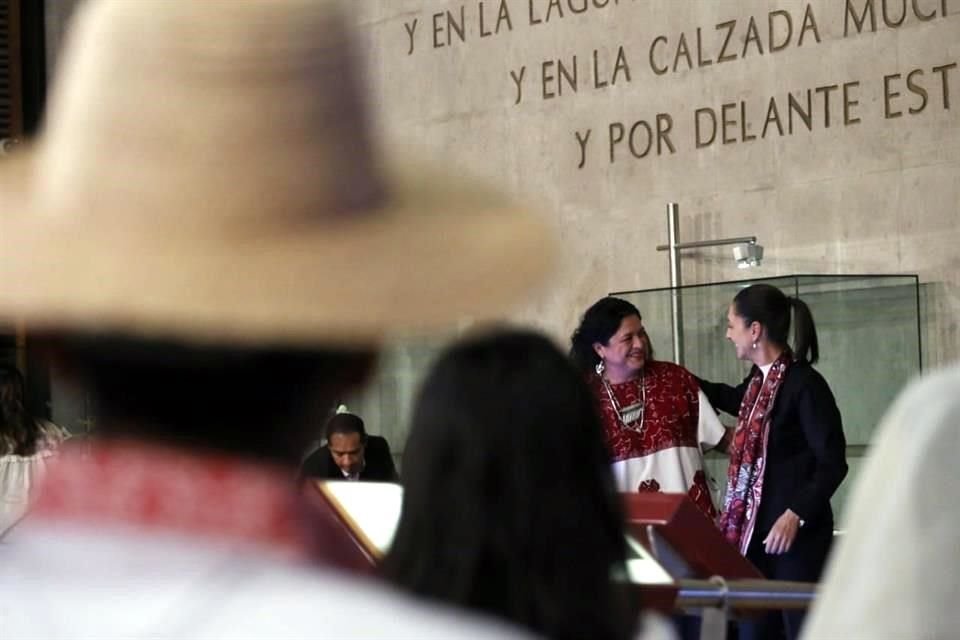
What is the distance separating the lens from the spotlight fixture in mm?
10047

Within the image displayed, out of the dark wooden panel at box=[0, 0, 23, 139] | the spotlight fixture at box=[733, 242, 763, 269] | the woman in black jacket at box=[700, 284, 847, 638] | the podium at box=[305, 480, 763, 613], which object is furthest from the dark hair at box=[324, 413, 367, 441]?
the dark wooden panel at box=[0, 0, 23, 139]

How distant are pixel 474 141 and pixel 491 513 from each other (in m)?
9.76

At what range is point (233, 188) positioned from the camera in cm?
119

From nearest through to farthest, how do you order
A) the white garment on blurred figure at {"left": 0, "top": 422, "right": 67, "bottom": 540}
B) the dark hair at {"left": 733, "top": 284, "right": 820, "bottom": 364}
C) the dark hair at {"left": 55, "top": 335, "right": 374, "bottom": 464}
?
the dark hair at {"left": 55, "top": 335, "right": 374, "bottom": 464} → the dark hair at {"left": 733, "top": 284, "right": 820, "bottom": 364} → the white garment on blurred figure at {"left": 0, "top": 422, "right": 67, "bottom": 540}

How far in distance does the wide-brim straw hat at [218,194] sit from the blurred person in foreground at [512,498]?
79cm

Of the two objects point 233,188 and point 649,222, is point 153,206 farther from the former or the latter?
point 649,222

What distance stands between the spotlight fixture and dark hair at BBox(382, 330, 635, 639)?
26.1 ft

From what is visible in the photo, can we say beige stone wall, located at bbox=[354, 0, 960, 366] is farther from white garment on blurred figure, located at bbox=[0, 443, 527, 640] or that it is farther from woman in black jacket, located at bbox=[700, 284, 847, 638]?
white garment on blurred figure, located at bbox=[0, 443, 527, 640]

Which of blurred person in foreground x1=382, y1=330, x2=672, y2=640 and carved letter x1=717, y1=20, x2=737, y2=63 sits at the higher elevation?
carved letter x1=717, y1=20, x2=737, y2=63

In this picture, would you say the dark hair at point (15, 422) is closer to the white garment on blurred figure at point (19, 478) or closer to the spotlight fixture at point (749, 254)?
the white garment on blurred figure at point (19, 478)

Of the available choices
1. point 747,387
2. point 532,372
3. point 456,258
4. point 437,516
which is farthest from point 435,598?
point 747,387

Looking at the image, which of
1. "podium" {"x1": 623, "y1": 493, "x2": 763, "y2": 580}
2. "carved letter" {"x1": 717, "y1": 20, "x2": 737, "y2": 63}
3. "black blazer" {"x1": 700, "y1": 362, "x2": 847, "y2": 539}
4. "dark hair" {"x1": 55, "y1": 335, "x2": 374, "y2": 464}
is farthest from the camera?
"carved letter" {"x1": 717, "y1": 20, "x2": 737, "y2": 63}

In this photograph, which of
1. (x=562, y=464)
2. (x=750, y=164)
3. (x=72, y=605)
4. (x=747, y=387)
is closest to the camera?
(x=72, y=605)

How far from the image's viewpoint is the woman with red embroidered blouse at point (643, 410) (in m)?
7.04
